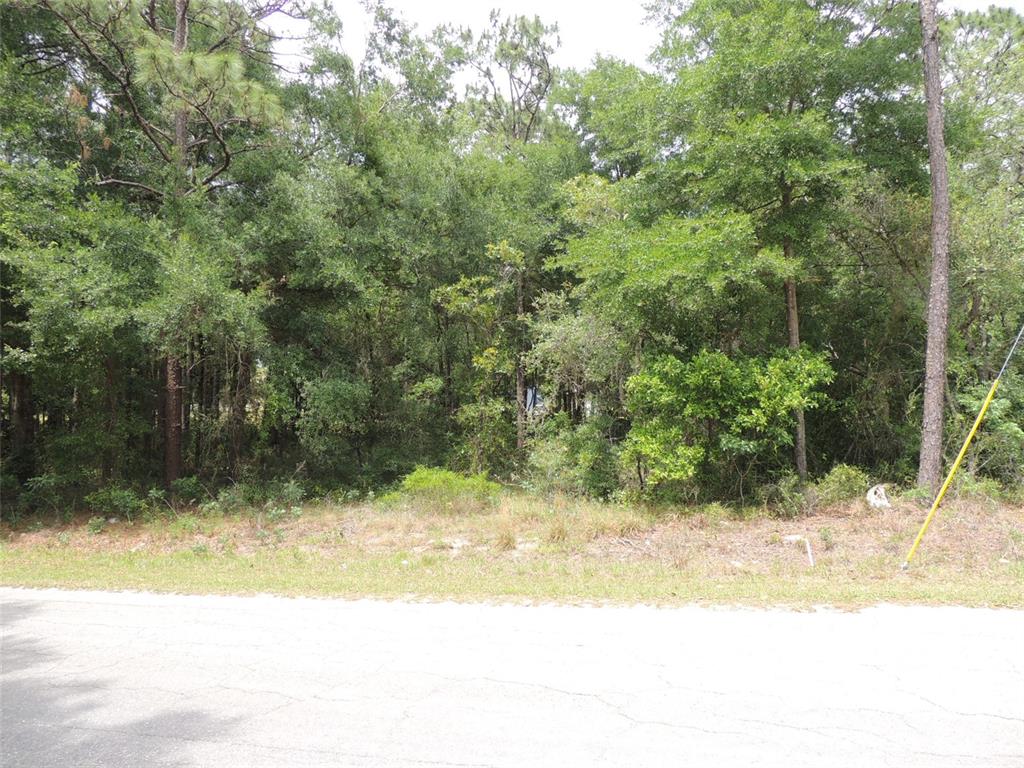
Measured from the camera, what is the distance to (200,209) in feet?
50.3

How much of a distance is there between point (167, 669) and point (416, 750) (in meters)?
2.63

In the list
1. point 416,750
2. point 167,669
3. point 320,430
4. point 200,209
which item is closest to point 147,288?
point 200,209

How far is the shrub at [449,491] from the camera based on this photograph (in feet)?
46.5

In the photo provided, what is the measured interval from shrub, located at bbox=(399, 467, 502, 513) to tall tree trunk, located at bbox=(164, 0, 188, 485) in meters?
6.34

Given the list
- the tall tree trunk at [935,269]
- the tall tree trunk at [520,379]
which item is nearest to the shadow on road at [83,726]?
the tall tree trunk at [935,269]

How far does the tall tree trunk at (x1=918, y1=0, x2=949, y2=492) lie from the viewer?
10.9 metres

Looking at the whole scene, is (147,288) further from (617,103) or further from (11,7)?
(617,103)

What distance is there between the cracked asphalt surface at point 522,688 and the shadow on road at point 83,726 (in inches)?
0.6

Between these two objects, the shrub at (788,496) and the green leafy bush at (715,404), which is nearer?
the green leafy bush at (715,404)

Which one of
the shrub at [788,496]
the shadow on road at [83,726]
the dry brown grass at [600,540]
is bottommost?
the dry brown grass at [600,540]

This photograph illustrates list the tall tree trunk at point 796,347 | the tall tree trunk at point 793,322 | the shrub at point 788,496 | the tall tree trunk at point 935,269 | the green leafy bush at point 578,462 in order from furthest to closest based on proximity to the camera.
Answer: the green leafy bush at point 578,462 < the tall tree trunk at point 796,347 < the tall tree trunk at point 793,322 < the shrub at point 788,496 < the tall tree trunk at point 935,269

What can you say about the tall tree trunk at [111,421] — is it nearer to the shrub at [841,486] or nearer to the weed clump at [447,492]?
the weed clump at [447,492]

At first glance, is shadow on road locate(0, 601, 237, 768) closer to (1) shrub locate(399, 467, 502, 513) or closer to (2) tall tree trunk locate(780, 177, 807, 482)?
(1) shrub locate(399, 467, 502, 513)

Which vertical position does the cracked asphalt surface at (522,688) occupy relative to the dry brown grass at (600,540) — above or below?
above
